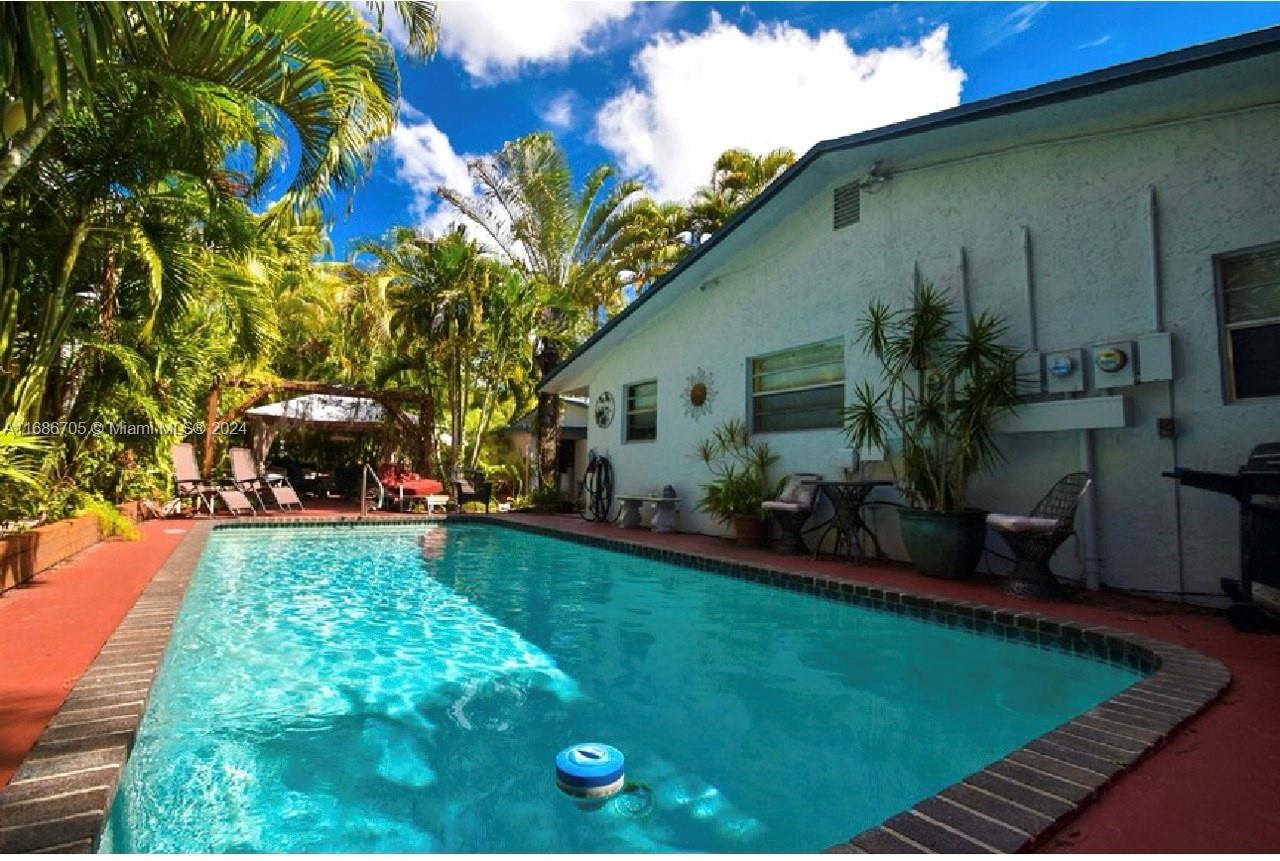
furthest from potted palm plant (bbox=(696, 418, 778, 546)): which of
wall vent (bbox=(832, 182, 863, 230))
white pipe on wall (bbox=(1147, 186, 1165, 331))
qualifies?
white pipe on wall (bbox=(1147, 186, 1165, 331))

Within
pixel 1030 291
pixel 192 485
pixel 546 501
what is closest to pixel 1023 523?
pixel 1030 291

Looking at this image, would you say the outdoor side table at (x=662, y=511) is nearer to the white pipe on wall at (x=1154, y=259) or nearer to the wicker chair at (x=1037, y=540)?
the wicker chair at (x=1037, y=540)

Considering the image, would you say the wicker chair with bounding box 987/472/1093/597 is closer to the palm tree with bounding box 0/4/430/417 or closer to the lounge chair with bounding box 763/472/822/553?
the lounge chair with bounding box 763/472/822/553

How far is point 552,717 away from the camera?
131 inches

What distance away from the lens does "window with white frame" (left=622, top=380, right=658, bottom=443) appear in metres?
12.2

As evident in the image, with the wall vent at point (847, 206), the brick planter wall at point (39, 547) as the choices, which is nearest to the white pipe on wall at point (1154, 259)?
the wall vent at point (847, 206)

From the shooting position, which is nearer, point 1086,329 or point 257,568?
point 1086,329

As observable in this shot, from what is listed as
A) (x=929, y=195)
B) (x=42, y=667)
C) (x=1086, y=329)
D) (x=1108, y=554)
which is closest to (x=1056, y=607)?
(x=1108, y=554)

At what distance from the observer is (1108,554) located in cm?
568

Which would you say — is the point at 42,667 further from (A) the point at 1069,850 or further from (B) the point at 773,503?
(B) the point at 773,503

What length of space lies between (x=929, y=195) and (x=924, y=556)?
14.5ft

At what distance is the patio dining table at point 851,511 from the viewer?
7.18m

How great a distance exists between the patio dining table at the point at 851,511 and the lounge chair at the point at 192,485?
11126 mm

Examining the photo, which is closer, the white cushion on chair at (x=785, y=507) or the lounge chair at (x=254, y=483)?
the white cushion on chair at (x=785, y=507)
